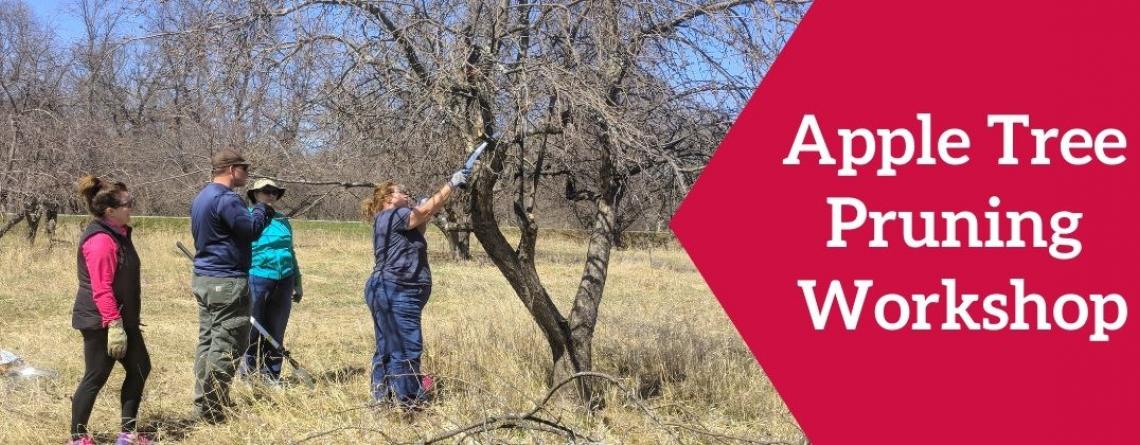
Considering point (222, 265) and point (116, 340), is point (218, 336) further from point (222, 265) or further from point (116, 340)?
point (116, 340)

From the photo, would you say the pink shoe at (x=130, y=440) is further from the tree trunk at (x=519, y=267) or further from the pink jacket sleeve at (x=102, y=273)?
the tree trunk at (x=519, y=267)

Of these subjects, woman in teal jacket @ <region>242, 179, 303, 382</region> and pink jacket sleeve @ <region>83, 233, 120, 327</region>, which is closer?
pink jacket sleeve @ <region>83, 233, 120, 327</region>

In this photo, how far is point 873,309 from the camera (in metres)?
4.38

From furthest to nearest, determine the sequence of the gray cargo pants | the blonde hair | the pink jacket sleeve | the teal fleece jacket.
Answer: the teal fleece jacket
the blonde hair
the gray cargo pants
the pink jacket sleeve

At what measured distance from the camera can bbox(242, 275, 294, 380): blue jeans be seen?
19.1ft

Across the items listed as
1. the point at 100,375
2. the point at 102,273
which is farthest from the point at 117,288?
the point at 100,375

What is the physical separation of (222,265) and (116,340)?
635 mm

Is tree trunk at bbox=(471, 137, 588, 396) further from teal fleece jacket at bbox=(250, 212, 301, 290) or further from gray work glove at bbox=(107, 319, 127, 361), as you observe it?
gray work glove at bbox=(107, 319, 127, 361)

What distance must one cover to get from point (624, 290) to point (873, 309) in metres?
10.1

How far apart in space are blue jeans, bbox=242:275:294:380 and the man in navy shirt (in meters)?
0.99

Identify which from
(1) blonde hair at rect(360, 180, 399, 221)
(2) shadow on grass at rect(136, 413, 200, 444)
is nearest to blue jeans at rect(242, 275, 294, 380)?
(2) shadow on grass at rect(136, 413, 200, 444)

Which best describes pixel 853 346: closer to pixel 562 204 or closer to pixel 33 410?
pixel 562 204

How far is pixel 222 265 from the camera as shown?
4699 mm

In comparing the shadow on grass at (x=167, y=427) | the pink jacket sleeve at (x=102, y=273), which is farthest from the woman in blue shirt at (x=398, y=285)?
the pink jacket sleeve at (x=102, y=273)
